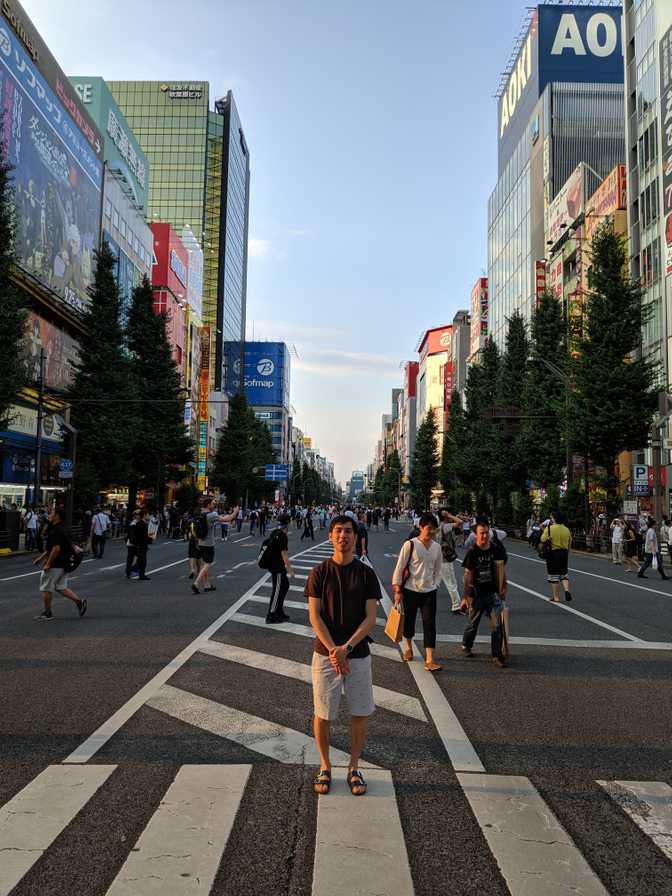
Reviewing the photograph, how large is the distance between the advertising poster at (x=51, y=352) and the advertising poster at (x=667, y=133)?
1262 inches

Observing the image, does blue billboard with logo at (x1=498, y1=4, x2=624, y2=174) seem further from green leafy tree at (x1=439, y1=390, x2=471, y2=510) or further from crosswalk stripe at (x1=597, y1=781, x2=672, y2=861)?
crosswalk stripe at (x1=597, y1=781, x2=672, y2=861)

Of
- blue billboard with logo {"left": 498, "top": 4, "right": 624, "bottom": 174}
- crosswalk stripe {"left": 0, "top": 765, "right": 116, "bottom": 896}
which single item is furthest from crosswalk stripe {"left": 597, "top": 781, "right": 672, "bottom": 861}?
blue billboard with logo {"left": 498, "top": 4, "right": 624, "bottom": 174}

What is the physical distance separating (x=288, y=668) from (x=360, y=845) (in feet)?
14.2

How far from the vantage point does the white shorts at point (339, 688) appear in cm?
437

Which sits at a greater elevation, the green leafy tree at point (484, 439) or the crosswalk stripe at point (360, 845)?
the green leafy tree at point (484, 439)

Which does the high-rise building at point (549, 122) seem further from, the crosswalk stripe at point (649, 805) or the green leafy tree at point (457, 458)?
the crosswalk stripe at point (649, 805)

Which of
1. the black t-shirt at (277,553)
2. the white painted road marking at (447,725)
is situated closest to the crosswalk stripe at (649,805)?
the white painted road marking at (447,725)

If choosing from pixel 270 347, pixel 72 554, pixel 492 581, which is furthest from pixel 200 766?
pixel 270 347

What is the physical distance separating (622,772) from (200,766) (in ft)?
9.10

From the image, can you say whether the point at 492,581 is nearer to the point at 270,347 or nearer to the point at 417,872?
the point at 417,872

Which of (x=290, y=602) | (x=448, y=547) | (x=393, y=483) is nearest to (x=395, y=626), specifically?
(x=290, y=602)

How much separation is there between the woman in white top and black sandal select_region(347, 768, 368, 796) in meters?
3.76

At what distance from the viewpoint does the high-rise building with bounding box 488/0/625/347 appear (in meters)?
61.9

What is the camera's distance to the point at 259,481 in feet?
273
